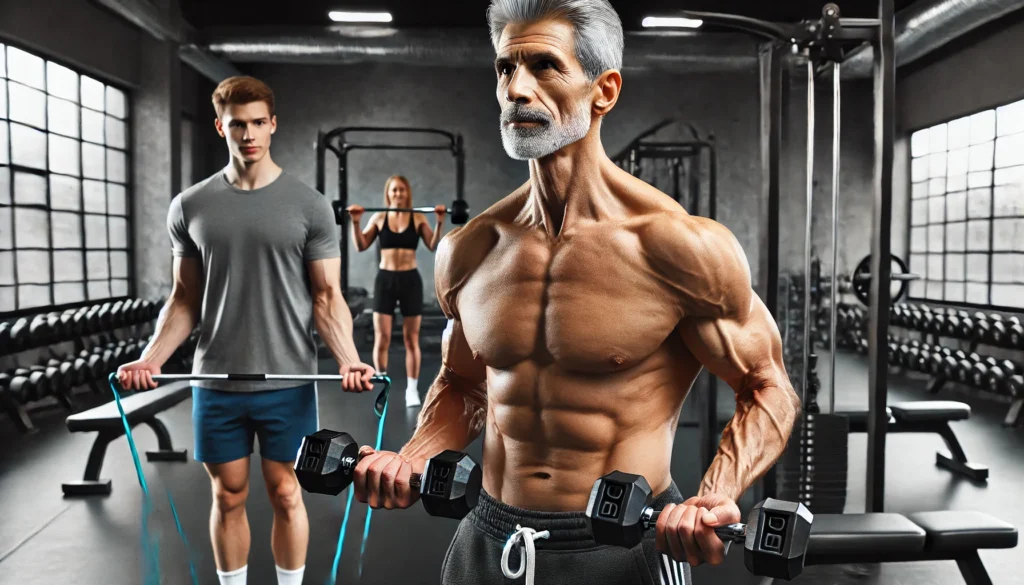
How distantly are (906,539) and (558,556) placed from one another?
1.45m

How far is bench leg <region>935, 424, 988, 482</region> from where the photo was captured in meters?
3.54

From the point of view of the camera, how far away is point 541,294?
95 centimetres

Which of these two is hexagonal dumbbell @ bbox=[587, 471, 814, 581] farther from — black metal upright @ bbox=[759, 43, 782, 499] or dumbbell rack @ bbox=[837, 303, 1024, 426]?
dumbbell rack @ bbox=[837, 303, 1024, 426]

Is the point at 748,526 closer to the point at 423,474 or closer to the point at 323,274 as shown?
the point at 423,474

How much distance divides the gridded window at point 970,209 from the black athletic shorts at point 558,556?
4232 millimetres

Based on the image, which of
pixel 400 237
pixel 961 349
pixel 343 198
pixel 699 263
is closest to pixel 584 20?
pixel 699 263

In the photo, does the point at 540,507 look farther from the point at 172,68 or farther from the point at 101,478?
the point at 172,68

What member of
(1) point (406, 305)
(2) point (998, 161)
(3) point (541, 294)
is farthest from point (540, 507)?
(2) point (998, 161)

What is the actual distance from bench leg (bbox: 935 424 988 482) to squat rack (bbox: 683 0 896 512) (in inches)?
50.4

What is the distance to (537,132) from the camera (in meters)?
0.88

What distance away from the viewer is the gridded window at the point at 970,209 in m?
4.32

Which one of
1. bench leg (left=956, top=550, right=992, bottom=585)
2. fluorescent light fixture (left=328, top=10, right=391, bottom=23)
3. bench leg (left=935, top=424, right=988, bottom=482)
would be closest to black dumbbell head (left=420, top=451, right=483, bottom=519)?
bench leg (left=956, top=550, right=992, bottom=585)

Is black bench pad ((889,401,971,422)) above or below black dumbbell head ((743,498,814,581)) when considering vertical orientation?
below

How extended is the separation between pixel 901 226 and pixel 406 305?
11.2 ft
